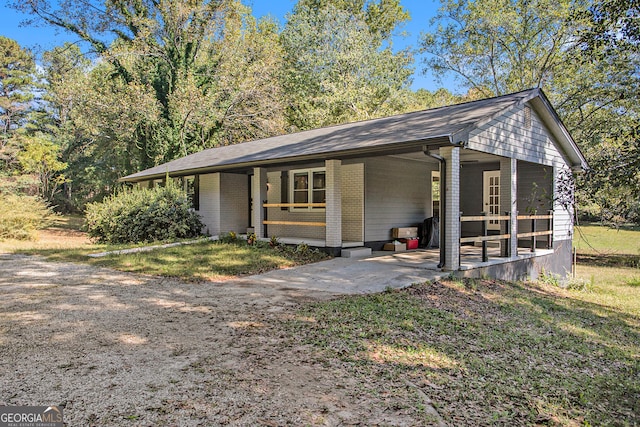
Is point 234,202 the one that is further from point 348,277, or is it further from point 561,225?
point 561,225

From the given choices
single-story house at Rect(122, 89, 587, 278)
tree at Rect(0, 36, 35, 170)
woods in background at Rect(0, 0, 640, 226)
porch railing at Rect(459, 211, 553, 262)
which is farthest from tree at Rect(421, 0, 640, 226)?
tree at Rect(0, 36, 35, 170)

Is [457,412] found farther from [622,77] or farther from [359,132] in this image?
[622,77]

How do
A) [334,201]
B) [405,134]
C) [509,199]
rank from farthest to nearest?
[334,201], [509,199], [405,134]

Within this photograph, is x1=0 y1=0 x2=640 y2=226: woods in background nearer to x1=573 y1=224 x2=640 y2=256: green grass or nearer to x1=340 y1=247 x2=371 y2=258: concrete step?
x1=573 y1=224 x2=640 y2=256: green grass

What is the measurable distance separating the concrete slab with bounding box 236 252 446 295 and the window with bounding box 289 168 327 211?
10.9 ft

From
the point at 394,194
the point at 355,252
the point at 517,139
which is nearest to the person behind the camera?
the point at 517,139

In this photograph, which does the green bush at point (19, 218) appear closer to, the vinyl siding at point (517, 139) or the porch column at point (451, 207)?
the porch column at point (451, 207)

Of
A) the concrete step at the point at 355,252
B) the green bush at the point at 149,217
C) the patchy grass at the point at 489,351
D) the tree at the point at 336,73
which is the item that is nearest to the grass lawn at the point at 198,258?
the concrete step at the point at 355,252

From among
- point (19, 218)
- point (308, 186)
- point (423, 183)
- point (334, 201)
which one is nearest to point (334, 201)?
point (334, 201)

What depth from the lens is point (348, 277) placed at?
326 inches

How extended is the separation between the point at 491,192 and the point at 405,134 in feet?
20.8

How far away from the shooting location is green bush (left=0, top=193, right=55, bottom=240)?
15445mm

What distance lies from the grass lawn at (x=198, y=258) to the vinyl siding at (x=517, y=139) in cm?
476

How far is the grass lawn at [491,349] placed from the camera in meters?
3.45
